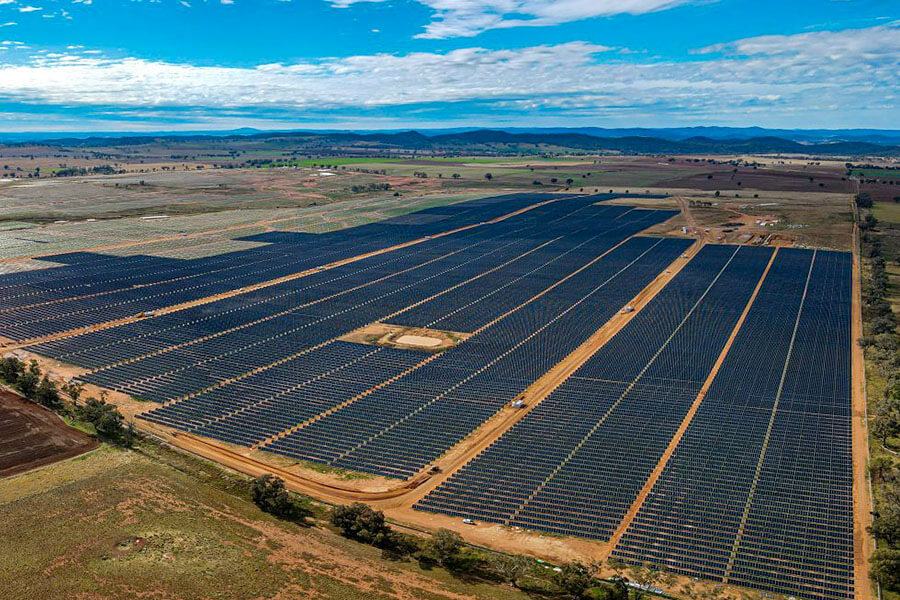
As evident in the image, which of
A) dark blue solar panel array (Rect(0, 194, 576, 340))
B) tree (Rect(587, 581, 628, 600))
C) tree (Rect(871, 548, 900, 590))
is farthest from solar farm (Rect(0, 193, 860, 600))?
tree (Rect(587, 581, 628, 600))

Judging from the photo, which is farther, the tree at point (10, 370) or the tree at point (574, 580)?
the tree at point (10, 370)

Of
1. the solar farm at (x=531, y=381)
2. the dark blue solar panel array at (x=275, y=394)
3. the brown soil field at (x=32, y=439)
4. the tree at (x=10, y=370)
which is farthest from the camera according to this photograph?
the tree at (x=10, y=370)

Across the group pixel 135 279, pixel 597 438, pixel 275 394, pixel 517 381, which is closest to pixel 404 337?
pixel 517 381

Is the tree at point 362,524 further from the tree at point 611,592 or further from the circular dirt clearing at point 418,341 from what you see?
the circular dirt clearing at point 418,341

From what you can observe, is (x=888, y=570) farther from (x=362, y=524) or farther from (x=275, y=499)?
(x=275, y=499)

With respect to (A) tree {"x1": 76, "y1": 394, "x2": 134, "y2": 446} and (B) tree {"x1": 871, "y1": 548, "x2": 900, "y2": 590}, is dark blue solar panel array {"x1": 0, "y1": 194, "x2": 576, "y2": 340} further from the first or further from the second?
(B) tree {"x1": 871, "y1": 548, "x2": 900, "y2": 590}

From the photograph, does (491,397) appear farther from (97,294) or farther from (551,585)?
(97,294)

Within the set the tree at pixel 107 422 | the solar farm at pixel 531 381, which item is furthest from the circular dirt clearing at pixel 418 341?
the tree at pixel 107 422
